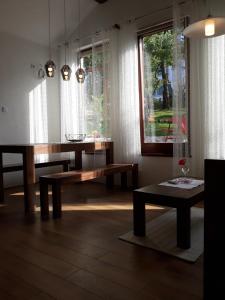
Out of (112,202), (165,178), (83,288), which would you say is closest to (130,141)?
(165,178)

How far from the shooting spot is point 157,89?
3.95 metres

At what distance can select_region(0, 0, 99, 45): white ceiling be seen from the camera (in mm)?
4074

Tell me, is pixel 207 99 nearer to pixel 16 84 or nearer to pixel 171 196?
pixel 171 196

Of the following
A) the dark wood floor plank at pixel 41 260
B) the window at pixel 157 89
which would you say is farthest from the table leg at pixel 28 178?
the window at pixel 157 89

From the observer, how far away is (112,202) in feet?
11.0

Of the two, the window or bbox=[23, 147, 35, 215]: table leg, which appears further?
the window

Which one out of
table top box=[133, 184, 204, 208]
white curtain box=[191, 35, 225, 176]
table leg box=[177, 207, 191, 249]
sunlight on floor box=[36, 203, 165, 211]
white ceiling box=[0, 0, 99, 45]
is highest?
white ceiling box=[0, 0, 99, 45]

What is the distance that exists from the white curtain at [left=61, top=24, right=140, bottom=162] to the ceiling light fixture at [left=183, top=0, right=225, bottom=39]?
192 cm

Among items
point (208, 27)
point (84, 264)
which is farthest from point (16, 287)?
point (208, 27)

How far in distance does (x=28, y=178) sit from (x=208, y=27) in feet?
7.40

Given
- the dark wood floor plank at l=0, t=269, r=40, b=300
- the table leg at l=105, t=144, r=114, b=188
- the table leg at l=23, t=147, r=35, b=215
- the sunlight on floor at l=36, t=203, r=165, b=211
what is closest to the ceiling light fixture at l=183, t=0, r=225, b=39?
the sunlight on floor at l=36, t=203, r=165, b=211

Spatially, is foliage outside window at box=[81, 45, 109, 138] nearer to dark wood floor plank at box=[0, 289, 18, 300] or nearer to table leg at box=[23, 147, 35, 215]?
table leg at box=[23, 147, 35, 215]

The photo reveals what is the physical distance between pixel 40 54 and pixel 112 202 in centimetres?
315

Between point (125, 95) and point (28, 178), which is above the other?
point (125, 95)
